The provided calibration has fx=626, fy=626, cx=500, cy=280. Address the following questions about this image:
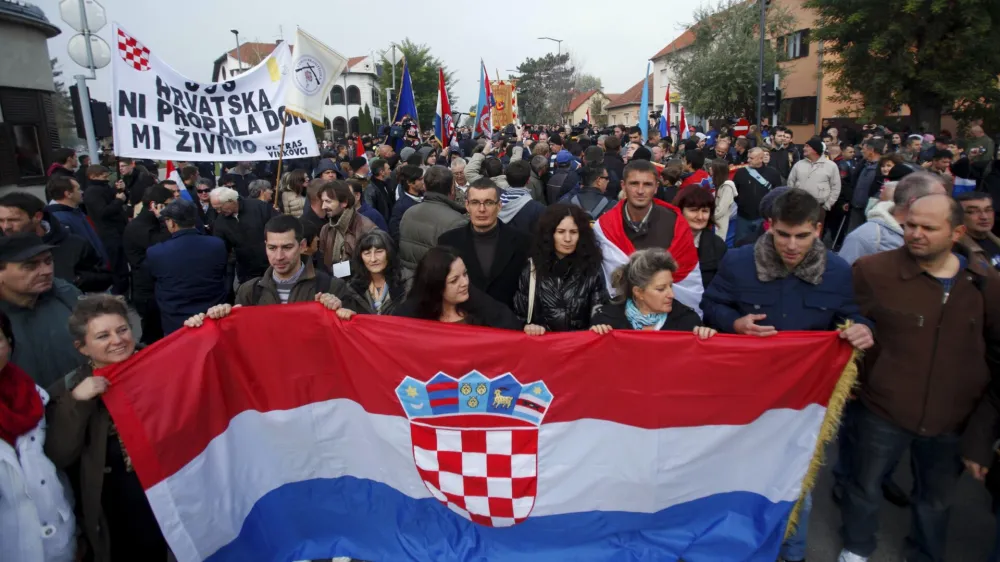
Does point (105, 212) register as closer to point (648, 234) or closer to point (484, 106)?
point (648, 234)

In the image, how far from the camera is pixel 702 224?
15.8 ft

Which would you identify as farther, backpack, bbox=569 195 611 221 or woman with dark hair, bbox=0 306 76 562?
backpack, bbox=569 195 611 221

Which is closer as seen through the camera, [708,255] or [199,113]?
[708,255]

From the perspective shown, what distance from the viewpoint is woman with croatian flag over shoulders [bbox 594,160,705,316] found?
13.8 feet

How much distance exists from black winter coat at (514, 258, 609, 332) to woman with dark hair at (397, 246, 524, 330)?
356 mm

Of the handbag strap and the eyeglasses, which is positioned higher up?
the eyeglasses

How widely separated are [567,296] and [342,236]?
7.45 feet

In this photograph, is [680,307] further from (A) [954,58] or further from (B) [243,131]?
(A) [954,58]

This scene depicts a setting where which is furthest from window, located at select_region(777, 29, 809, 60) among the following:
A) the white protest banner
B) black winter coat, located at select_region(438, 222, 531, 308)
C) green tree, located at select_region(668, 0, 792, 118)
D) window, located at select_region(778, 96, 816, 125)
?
black winter coat, located at select_region(438, 222, 531, 308)

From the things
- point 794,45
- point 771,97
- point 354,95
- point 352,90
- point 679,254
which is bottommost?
point 679,254

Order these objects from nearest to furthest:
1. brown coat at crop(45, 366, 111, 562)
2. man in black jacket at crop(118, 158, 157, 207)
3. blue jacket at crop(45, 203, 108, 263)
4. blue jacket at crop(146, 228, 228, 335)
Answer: brown coat at crop(45, 366, 111, 562) → blue jacket at crop(146, 228, 228, 335) → blue jacket at crop(45, 203, 108, 263) → man in black jacket at crop(118, 158, 157, 207)

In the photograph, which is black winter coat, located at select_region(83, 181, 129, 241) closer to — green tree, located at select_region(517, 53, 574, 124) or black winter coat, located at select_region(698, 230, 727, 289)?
black winter coat, located at select_region(698, 230, 727, 289)

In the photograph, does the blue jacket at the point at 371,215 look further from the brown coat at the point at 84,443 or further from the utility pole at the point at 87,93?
the utility pole at the point at 87,93

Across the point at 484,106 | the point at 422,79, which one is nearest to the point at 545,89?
the point at 422,79
